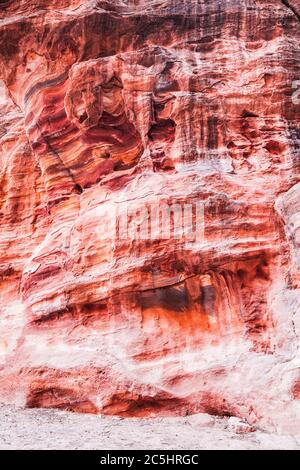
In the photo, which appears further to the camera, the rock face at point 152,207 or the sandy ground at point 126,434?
the rock face at point 152,207

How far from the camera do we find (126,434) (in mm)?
10359

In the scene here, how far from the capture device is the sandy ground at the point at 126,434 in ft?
30.6

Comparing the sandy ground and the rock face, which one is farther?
the rock face

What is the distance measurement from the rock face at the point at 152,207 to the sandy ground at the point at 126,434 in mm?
491

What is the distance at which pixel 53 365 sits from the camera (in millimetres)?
13180

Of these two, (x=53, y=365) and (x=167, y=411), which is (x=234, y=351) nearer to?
(x=167, y=411)

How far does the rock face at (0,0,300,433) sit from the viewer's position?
477 inches

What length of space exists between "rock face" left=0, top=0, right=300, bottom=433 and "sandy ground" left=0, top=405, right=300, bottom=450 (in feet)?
1.61

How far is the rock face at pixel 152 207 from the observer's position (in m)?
12.1

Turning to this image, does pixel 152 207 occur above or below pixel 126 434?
above

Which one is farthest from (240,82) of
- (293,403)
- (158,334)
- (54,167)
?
(293,403)

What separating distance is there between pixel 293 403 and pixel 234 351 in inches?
91.7

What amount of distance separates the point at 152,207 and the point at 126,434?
542 centimetres

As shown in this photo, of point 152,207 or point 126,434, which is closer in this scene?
point 126,434
